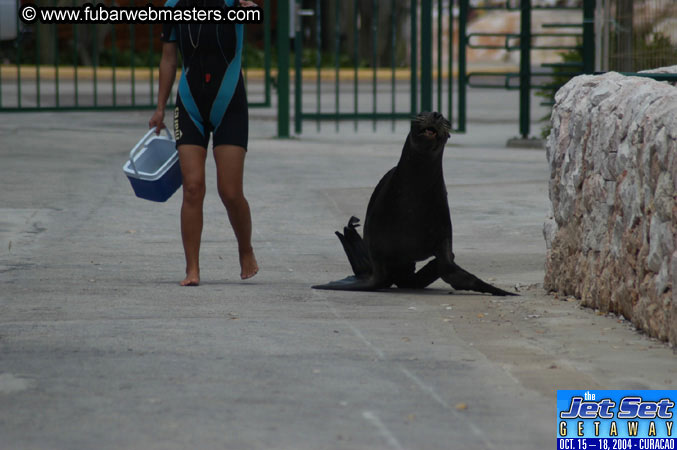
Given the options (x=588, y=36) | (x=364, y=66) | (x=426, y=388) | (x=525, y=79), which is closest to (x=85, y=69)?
(x=364, y=66)

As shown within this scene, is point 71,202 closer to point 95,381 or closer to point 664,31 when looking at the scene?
point 664,31

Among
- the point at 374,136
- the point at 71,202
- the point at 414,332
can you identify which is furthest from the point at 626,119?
the point at 374,136

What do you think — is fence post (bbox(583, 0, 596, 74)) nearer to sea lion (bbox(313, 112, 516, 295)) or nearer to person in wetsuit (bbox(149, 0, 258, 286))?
sea lion (bbox(313, 112, 516, 295))

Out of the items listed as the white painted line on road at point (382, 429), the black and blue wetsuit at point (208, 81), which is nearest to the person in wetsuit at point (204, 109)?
the black and blue wetsuit at point (208, 81)

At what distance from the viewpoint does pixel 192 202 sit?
7.15m

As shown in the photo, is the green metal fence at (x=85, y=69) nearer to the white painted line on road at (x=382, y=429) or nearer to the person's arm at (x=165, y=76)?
the person's arm at (x=165, y=76)

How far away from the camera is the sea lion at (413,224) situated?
6953 millimetres

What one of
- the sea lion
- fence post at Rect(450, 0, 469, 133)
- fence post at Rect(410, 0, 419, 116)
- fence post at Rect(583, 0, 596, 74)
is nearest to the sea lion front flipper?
the sea lion

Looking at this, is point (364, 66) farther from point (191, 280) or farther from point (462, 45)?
point (191, 280)

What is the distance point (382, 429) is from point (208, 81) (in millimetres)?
3300

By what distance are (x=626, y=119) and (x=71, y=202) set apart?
19.4 ft

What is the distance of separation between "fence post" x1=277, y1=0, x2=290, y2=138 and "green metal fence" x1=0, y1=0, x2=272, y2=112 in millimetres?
1454

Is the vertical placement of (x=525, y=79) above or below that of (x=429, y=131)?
above

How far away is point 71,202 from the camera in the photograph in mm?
10695
